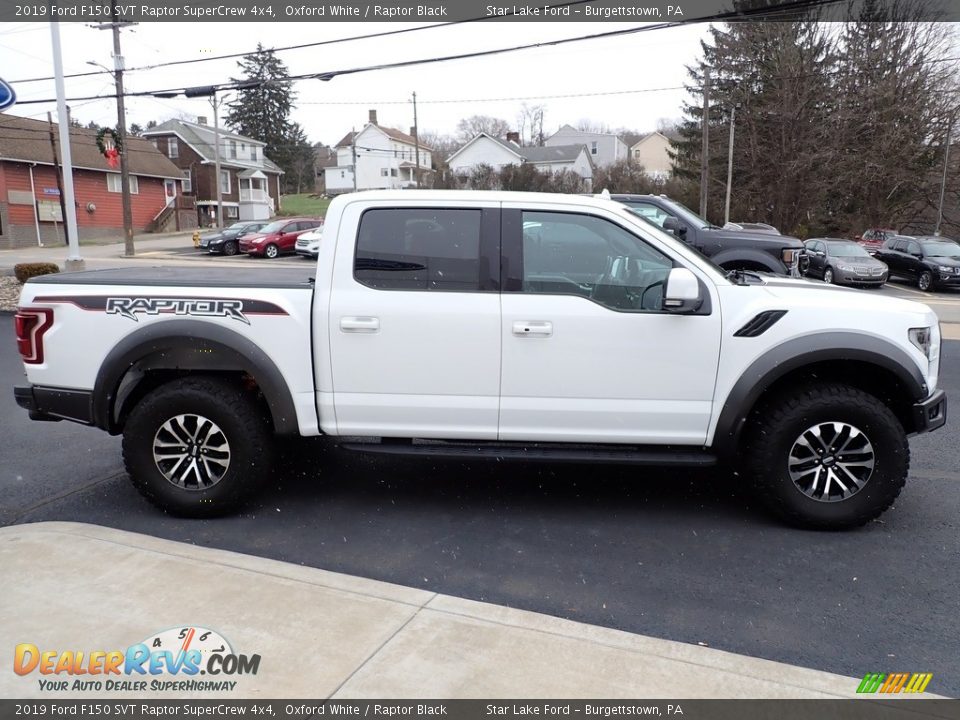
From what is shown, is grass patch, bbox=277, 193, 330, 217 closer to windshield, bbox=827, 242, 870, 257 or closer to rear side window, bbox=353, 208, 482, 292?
windshield, bbox=827, 242, 870, 257

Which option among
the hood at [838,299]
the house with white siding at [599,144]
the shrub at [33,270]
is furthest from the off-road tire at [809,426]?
the house with white siding at [599,144]

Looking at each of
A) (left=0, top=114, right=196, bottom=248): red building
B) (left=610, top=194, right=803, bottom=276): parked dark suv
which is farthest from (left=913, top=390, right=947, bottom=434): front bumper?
(left=0, top=114, right=196, bottom=248): red building

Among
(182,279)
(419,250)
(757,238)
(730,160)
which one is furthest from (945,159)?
(182,279)

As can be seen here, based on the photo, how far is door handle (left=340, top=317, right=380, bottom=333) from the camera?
4.23m

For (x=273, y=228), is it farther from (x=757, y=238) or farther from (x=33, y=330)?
(x=33, y=330)

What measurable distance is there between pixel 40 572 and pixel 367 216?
2.57m

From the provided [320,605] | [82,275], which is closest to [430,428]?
[320,605]

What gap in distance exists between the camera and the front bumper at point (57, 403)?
14.6 ft

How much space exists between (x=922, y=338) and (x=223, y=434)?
13.6 feet

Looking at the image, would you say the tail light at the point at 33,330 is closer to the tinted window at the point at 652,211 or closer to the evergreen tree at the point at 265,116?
the tinted window at the point at 652,211

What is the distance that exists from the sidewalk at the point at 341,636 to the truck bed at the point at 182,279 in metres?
1.58

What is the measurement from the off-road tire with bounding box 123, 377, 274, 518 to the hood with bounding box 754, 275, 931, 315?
10.5 feet

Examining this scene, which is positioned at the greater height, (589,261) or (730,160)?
(730,160)

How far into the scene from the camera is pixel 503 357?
13.8 feet
